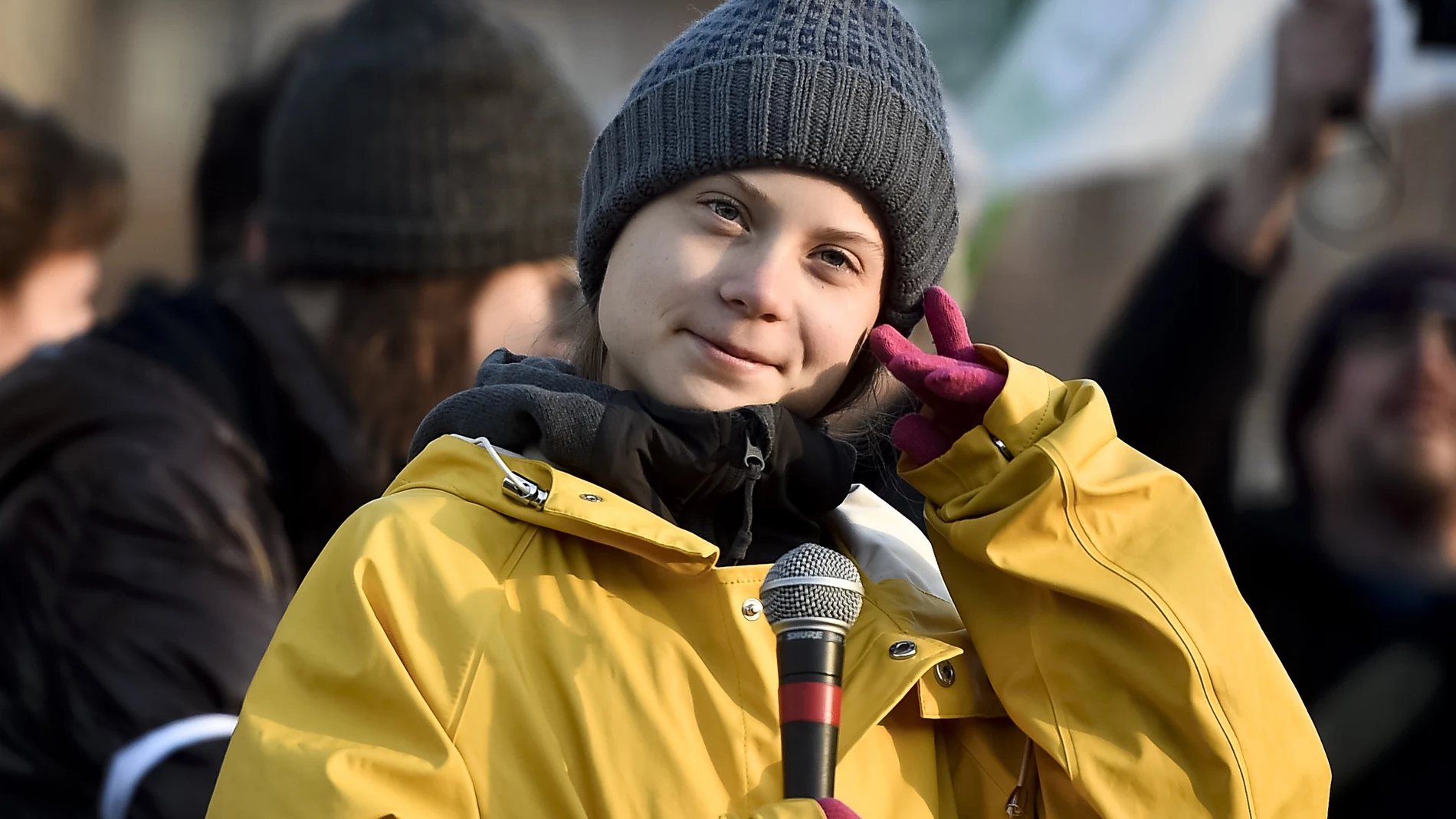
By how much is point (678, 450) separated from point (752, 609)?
0.64 feet

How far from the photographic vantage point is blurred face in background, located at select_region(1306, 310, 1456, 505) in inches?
169

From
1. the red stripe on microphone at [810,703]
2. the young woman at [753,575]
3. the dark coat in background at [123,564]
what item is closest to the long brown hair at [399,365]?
the dark coat in background at [123,564]

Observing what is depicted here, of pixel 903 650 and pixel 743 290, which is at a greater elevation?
pixel 743 290

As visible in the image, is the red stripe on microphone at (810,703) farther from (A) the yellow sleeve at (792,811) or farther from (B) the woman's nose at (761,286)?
(B) the woman's nose at (761,286)

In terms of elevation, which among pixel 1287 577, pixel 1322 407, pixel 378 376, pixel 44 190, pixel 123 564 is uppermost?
pixel 44 190

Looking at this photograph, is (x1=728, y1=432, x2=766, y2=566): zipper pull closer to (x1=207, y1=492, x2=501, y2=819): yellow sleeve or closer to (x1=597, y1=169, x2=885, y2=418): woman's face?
(x1=597, y1=169, x2=885, y2=418): woman's face

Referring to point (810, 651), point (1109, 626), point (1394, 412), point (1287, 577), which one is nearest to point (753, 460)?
point (810, 651)

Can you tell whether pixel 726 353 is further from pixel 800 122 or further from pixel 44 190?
pixel 44 190

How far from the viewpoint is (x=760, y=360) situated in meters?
2.09

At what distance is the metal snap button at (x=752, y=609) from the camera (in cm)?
195

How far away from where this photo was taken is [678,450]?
1975mm

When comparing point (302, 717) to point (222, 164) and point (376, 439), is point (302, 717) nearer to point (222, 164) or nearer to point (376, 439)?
point (376, 439)

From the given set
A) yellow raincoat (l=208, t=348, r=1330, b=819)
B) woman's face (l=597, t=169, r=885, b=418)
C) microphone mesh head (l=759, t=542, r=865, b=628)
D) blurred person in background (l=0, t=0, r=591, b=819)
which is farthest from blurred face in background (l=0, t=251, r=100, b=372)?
microphone mesh head (l=759, t=542, r=865, b=628)

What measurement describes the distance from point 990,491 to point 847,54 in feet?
2.04
